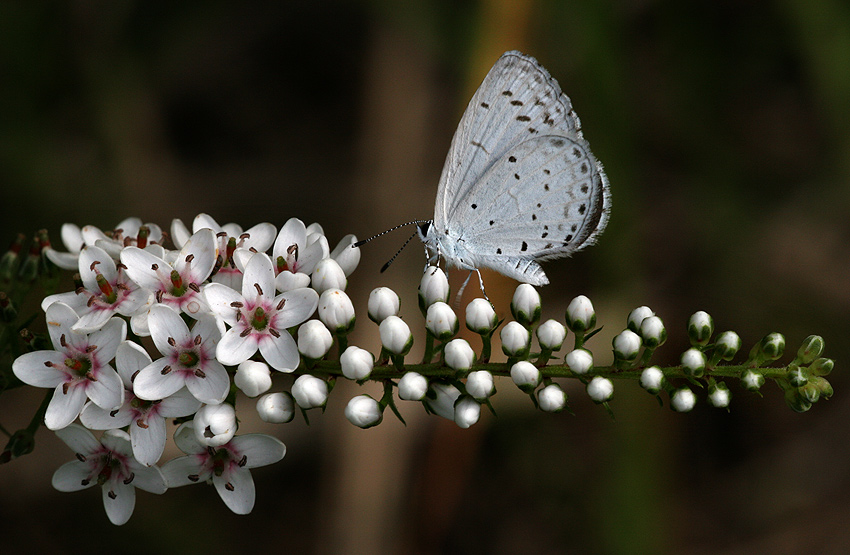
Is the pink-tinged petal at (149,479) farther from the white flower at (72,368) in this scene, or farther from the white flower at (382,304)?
the white flower at (382,304)

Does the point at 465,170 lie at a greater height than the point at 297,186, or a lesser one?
A: greater

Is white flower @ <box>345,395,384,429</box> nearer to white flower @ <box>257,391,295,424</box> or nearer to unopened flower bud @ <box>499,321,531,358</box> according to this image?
white flower @ <box>257,391,295,424</box>

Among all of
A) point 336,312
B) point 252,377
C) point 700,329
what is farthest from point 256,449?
point 700,329

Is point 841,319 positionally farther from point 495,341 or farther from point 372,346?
point 372,346

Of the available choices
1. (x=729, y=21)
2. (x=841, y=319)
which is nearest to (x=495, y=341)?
(x=841, y=319)

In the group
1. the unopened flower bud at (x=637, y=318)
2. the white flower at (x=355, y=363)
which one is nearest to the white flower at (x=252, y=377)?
the white flower at (x=355, y=363)

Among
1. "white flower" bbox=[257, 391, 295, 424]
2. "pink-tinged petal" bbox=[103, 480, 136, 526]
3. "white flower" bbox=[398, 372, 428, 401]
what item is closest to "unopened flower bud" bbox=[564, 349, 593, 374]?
"white flower" bbox=[398, 372, 428, 401]

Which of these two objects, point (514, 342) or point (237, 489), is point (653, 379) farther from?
point (237, 489)
